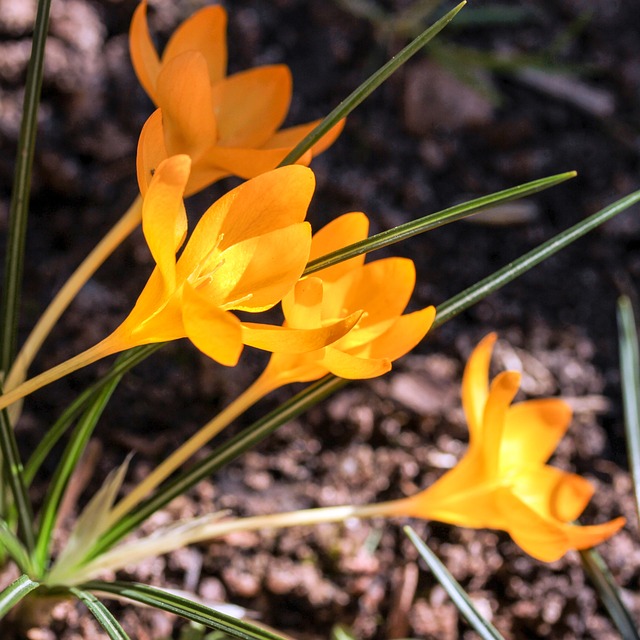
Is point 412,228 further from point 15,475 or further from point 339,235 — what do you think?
point 15,475

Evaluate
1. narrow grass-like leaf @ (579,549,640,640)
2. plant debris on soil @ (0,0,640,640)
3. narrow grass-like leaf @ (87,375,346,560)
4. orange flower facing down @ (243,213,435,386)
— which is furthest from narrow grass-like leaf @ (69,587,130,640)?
narrow grass-like leaf @ (579,549,640,640)

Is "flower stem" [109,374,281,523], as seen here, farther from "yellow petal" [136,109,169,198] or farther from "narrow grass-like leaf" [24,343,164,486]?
"yellow petal" [136,109,169,198]

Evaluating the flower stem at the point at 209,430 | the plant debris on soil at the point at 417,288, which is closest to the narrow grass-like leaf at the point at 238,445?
the flower stem at the point at 209,430

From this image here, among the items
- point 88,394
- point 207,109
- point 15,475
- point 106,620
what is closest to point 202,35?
point 207,109

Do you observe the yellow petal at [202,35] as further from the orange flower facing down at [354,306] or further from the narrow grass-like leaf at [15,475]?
the narrow grass-like leaf at [15,475]

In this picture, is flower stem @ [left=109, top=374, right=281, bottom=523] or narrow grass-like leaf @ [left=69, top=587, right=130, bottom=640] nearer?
narrow grass-like leaf @ [left=69, top=587, right=130, bottom=640]

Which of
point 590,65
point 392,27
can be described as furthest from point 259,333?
point 590,65
